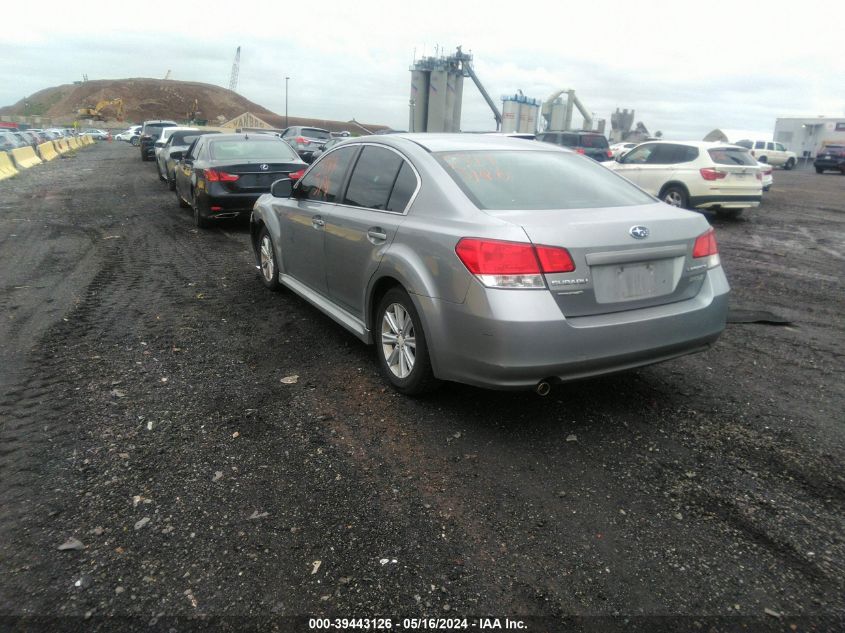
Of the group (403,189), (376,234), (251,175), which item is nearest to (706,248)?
(403,189)

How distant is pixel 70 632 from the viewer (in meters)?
2.29

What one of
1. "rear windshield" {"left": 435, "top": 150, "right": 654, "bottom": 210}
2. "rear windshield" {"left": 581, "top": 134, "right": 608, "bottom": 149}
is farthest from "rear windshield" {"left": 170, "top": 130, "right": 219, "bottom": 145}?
"rear windshield" {"left": 435, "top": 150, "right": 654, "bottom": 210}

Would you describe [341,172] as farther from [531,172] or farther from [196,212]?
[196,212]

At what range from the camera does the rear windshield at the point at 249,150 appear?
10.8 metres

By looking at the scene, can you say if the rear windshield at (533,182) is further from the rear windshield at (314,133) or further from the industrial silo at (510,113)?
the industrial silo at (510,113)

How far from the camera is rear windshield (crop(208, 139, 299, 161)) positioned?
1077 centimetres

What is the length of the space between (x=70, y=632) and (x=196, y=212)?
9578 mm

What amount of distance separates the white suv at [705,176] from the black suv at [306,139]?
13925 millimetres

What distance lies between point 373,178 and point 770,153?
45.0m

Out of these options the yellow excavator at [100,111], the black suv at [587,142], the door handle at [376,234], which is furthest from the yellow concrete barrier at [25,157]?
the yellow excavator at [100,111]

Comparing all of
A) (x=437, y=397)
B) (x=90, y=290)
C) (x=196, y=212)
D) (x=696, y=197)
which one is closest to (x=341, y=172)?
(x=437, y=397)

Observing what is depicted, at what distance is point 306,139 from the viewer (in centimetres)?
2777

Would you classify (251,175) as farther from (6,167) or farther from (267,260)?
(6,167)

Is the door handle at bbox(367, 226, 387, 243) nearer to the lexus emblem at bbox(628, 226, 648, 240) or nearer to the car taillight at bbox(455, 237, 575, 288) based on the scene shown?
the car taillight at bbox(455, 237, 575, 288)
